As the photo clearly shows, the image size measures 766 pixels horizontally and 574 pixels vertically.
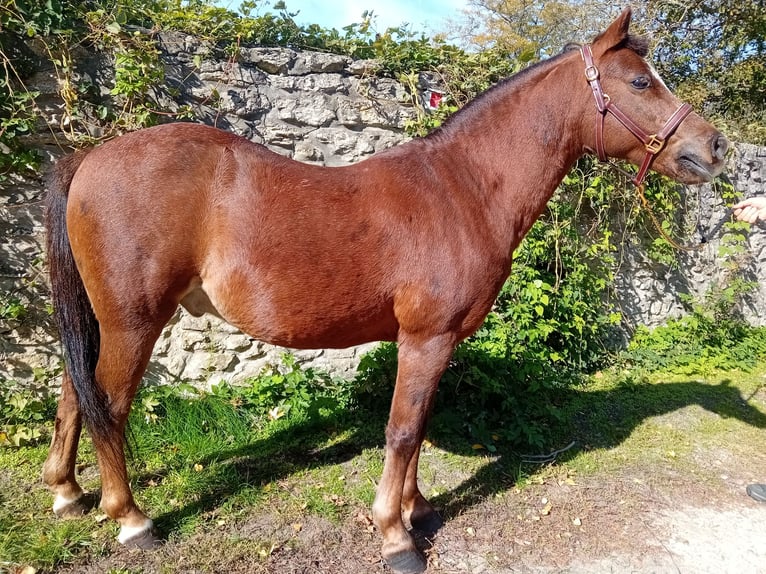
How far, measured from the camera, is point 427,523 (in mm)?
2682

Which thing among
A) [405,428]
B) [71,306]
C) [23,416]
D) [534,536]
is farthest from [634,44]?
[23,416]

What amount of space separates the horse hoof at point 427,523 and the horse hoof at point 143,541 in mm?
1343

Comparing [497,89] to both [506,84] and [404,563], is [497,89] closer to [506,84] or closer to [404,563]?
[506,84]

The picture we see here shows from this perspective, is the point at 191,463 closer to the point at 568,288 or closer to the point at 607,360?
the point at 568,288

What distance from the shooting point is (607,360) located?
513cm

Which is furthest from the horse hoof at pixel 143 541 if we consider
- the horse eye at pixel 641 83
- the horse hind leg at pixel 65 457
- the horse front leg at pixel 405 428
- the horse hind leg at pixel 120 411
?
the horse eye at pixel 641 83

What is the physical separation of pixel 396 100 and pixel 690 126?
2.47m

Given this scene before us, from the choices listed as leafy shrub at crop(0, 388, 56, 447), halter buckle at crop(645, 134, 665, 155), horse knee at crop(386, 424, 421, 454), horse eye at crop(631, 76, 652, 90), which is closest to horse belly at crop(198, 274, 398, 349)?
horse knee at crop(386, 424, 421, 454)

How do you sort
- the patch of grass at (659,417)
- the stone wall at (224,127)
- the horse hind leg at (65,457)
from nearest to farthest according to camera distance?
the horse hind leg at (65,457) < the stone wall at (224,127) < the patch of grass at (659,417)

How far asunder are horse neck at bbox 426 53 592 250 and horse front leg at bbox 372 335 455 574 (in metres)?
0.69

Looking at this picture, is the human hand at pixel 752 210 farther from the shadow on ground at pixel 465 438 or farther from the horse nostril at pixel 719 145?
the shadow on ground at pixel 465 438

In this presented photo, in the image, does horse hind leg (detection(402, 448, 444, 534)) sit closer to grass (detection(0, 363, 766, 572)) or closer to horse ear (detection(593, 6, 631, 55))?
grass (detection(0, 363, 766, 572))

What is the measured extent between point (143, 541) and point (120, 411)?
0.70 meters

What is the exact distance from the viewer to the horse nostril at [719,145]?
2.15 meters
